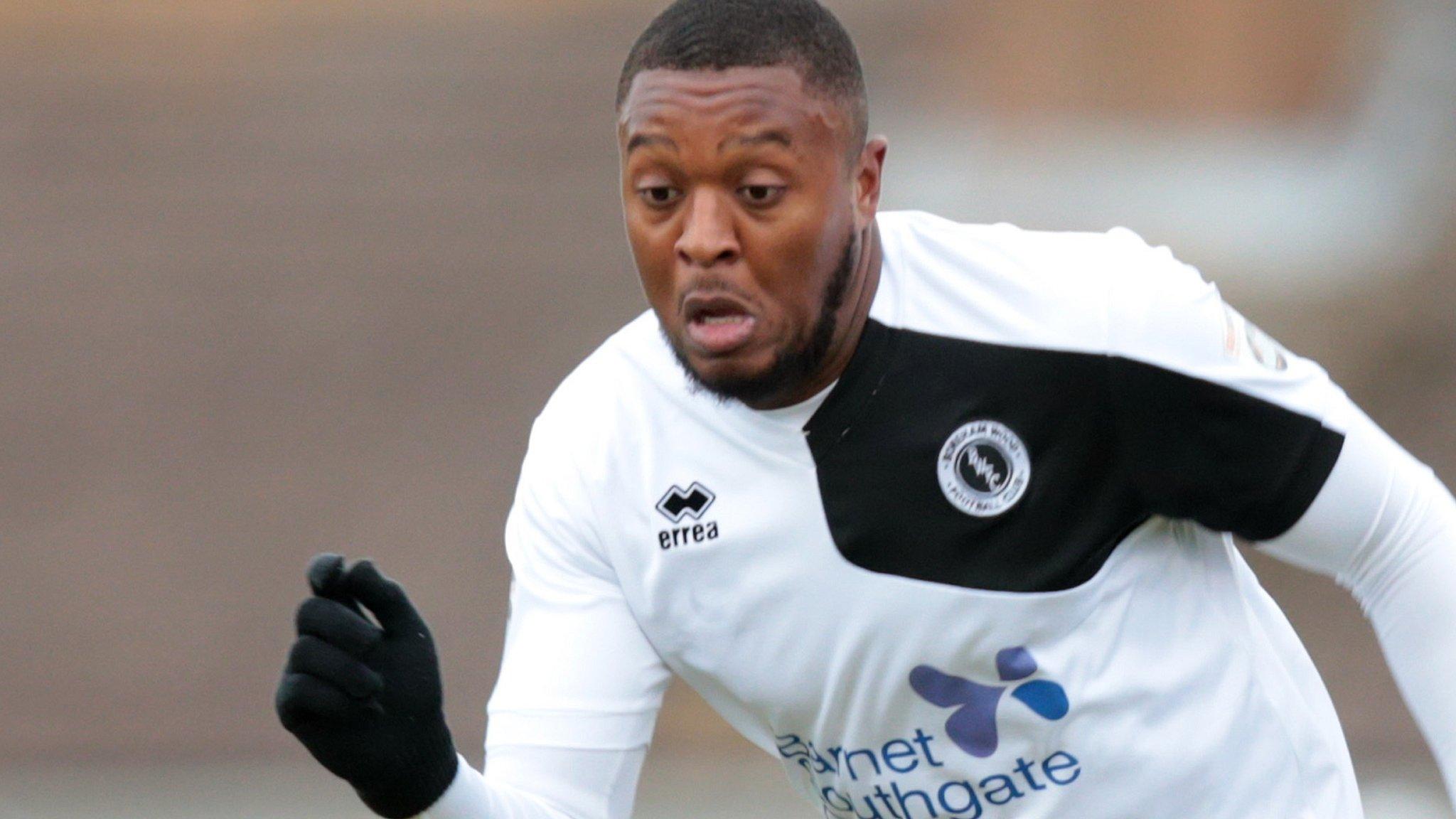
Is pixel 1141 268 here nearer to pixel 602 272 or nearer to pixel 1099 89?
pixel 602 272


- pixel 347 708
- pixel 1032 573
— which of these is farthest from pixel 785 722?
pixel 347 708

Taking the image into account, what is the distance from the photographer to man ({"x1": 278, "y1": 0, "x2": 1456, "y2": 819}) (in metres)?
2.62

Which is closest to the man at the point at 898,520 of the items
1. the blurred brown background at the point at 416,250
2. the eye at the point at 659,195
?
the eye at the point at 659,195

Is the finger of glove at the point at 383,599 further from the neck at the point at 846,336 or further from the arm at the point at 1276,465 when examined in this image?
the arm at the point at 1276,465

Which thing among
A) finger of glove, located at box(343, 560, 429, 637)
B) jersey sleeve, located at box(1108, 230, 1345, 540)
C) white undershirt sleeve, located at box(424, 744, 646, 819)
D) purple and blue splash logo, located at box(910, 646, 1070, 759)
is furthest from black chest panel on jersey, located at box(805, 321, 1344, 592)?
finger of glove, located at box(343, 560, 429, 637)

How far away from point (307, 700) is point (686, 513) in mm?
637

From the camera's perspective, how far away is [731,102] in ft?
8.53

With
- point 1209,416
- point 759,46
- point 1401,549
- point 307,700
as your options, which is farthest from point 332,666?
point 1401,549

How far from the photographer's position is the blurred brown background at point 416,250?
Answer: 8336 mm

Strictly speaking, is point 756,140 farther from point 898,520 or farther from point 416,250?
point 416,250

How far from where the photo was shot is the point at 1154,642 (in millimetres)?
2762

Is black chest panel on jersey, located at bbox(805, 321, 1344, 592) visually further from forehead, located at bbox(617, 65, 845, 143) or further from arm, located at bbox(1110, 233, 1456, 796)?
forehead, located at bbox(617, 65, 845, 143)

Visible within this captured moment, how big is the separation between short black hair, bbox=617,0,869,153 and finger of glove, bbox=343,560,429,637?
0.73 m

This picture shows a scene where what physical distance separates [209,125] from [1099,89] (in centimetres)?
495
